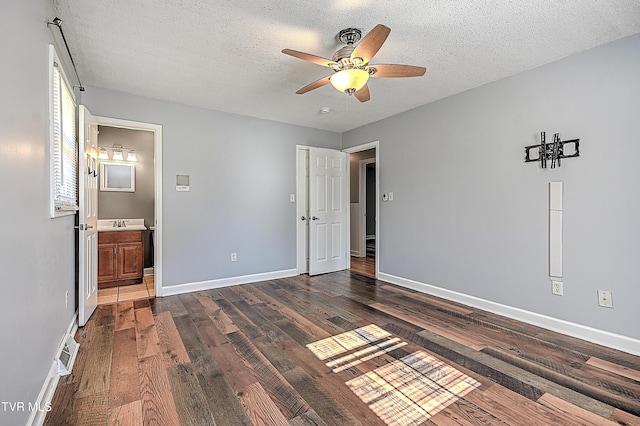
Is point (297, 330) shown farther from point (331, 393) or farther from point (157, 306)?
point (157, 306)

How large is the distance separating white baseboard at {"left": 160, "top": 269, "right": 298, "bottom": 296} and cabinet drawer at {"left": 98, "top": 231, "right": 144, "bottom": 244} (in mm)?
1078

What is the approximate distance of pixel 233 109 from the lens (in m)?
4.03

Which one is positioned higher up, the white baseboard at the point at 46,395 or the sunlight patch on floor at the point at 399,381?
the white baseboard at the point at 46,395

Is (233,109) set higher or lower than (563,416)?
higher

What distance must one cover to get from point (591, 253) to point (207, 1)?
11.5 ft

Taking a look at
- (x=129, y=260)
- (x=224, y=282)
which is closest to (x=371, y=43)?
(x=224, y=282)

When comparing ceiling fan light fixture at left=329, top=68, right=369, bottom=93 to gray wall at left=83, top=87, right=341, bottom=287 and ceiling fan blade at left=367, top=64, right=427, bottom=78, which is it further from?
gray wall at left=83, top=87, right=341, bottom=287

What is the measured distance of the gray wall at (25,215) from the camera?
1214 mm

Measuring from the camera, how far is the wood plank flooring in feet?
5.28

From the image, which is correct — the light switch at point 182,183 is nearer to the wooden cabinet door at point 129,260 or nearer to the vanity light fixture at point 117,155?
the wooden cabinet door at point 129,260

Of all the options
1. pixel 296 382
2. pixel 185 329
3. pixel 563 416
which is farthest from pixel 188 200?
pixel 563 416

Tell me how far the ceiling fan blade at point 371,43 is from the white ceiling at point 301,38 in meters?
0.26

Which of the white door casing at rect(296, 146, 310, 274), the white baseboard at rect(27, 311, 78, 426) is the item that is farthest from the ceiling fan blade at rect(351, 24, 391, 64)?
the white door casing at rect(296, 146, 310, 274)

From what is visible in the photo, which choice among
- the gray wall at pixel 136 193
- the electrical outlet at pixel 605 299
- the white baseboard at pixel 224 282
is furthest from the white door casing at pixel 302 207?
the electrical outlet at pixel 605 299
